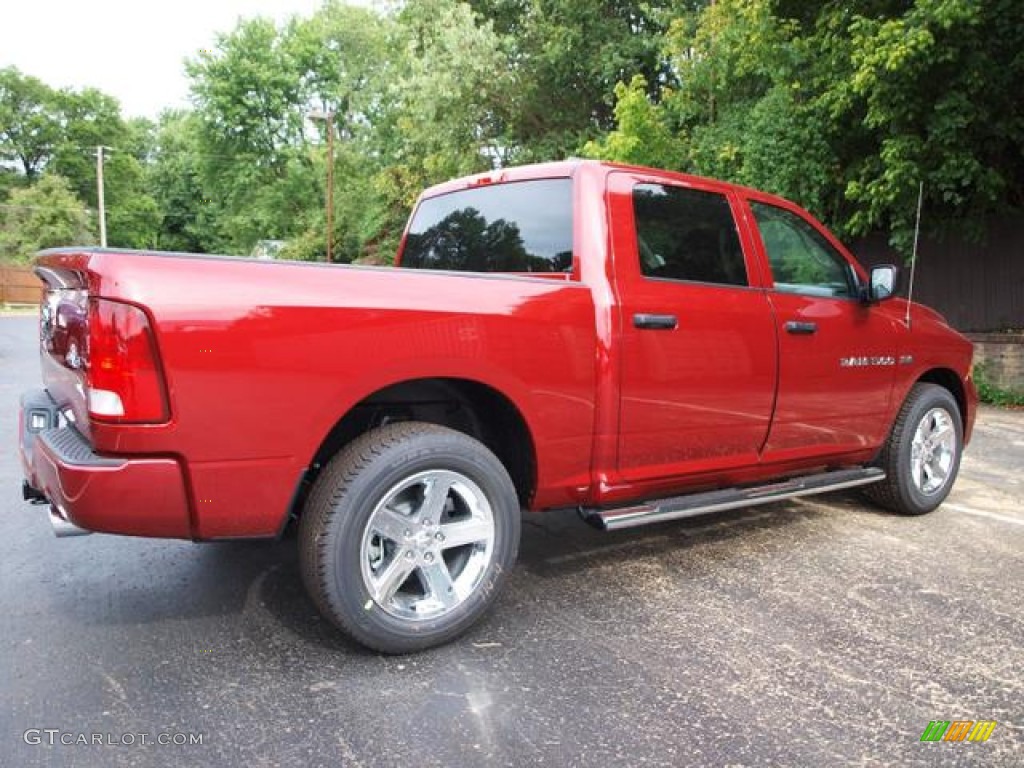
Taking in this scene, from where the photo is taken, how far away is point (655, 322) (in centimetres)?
350

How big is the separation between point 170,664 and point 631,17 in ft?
61.5

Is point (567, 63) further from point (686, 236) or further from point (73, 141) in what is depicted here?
point (73, 141)

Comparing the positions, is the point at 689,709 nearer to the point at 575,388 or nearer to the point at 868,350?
the point at 575,388

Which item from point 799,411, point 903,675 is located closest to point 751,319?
point 799,411

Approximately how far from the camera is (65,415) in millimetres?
2934

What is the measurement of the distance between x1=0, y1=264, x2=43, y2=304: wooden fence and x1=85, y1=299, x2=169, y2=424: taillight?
139 ft

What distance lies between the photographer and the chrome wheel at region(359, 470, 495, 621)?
2.88 m

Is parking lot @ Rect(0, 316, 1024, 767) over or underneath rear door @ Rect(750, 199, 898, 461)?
underneath

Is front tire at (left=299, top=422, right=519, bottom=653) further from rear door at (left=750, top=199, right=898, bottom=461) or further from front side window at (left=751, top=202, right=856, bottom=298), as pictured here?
front side window at (left=751, top=202, right=856, bottom=298)

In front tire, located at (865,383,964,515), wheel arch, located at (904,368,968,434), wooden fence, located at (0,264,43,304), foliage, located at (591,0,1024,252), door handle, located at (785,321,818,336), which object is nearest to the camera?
door handle, located at (785,321,818,336)

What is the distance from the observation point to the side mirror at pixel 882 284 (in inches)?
176

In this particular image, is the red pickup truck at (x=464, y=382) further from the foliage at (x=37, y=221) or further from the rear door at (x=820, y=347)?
the foliage at (x=37, y=221)

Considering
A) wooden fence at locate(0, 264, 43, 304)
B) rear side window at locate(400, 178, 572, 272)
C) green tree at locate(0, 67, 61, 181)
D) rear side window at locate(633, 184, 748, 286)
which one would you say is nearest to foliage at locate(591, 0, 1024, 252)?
rear side window at locate(633, 184, 748, 286)

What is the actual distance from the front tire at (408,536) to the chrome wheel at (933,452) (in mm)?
3130
